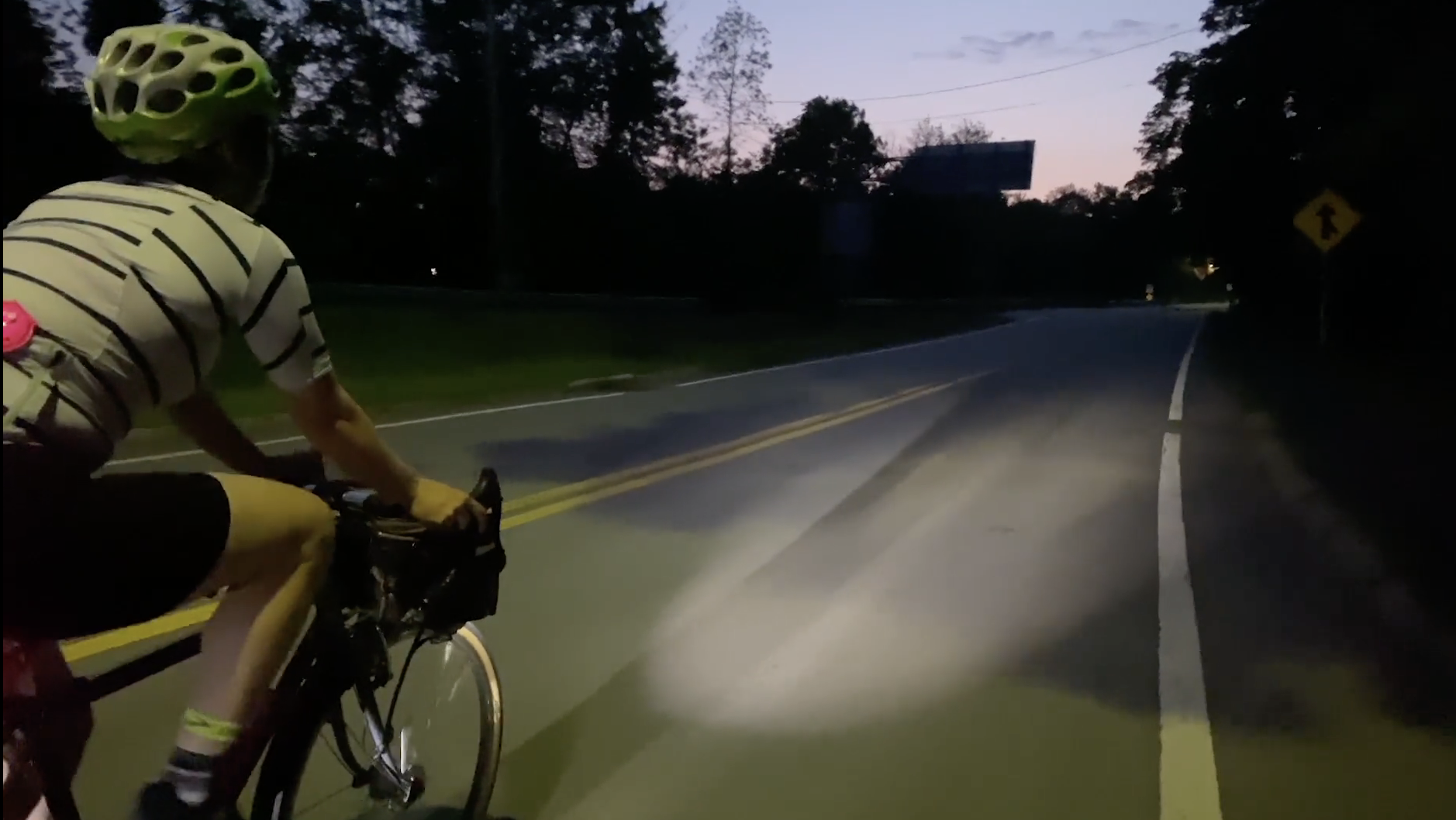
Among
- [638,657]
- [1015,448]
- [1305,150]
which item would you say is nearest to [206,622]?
[638,657]

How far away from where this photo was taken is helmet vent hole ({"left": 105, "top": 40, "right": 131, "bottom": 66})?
248cm

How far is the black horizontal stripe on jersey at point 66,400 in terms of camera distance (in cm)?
218

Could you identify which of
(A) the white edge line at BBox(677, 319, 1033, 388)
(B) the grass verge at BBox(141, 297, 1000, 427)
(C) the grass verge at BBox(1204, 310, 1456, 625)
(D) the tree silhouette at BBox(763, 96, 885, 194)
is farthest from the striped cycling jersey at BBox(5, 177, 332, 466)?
(D) the tree silhouette at BBox(763, 96, 885, 194)

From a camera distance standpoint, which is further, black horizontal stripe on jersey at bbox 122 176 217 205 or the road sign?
the road sign

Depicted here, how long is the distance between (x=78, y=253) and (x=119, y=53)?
0.49 m

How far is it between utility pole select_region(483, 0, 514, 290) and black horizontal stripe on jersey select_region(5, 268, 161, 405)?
37.3m

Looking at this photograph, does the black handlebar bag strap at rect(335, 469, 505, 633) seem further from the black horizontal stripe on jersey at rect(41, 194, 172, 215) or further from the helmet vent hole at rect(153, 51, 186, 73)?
the helmet vent hole at rect(153, 51, 186, 73)

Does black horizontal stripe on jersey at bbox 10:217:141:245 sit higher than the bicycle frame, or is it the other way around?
black horizontal stripe on jersey at bbox 10:217:141:245

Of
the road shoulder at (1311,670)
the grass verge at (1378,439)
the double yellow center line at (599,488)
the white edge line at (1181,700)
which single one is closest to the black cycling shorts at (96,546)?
the double yellow center line at (599,488)

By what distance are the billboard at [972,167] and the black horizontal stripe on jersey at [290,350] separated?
212ft

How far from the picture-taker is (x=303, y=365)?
2496 mm

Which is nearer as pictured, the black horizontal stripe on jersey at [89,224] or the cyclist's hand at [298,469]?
the black horizontal stripe on jersey at [89,224]

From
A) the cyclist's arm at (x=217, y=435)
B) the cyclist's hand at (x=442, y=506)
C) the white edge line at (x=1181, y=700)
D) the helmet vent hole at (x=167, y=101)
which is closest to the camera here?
the helmet vent hole at (x=167, y=101)

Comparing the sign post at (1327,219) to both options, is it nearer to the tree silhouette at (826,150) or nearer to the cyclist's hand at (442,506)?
the cyclist's hand at (442,506)
